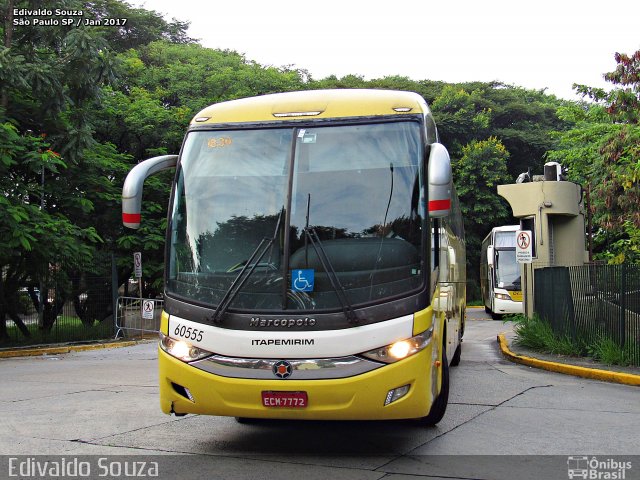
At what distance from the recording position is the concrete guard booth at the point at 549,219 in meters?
19.1

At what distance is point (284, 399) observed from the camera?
614 cm

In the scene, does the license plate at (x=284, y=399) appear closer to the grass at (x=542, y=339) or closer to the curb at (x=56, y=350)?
the grass at (x=542, y=339)

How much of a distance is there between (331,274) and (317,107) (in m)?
1.68

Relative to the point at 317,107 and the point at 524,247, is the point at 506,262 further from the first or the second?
the point at 317,107

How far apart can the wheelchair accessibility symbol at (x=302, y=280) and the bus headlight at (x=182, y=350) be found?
907 millimetres

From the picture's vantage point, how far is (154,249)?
2738cm

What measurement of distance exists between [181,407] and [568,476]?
319cm

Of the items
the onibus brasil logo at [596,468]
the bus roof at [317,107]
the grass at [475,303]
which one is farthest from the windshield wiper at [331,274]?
the grass at [475,303]

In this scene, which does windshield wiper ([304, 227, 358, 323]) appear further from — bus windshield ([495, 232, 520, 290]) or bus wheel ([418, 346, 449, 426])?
bus windshield ([495, 232, 520, 290])

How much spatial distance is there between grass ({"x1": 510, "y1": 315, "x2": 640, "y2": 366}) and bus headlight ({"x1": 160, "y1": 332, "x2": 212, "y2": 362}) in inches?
346

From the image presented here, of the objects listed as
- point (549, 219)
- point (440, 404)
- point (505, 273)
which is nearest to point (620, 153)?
point (549, 219)

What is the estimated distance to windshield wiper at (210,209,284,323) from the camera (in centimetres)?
634

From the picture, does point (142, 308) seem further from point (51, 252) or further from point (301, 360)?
point (301, 360)

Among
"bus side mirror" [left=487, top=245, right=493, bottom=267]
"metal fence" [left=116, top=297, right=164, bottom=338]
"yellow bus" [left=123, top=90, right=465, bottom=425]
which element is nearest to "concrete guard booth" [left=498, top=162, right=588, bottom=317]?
"bus side mirror" [left=487, top=245, right=493, bottom=267]
